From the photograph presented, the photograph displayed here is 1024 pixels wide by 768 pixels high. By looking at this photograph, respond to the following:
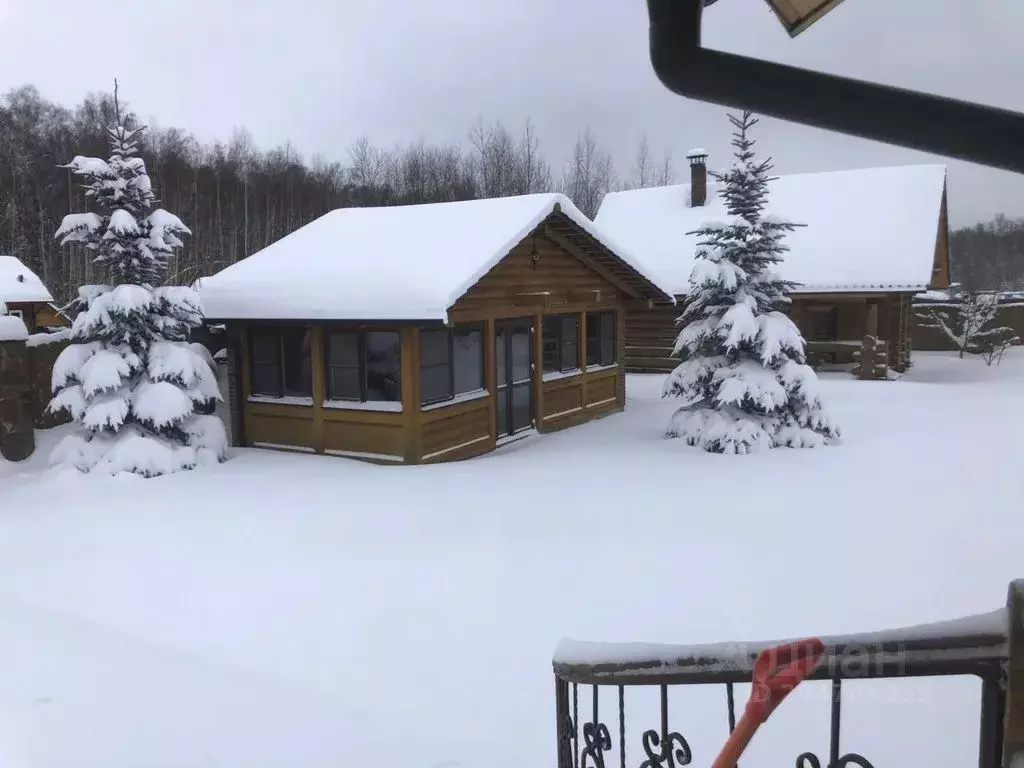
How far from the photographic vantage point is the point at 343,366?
12000 mm

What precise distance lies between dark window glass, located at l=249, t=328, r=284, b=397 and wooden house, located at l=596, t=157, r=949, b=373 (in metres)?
10.8

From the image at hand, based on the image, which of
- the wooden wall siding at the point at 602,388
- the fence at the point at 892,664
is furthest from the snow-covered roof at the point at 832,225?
the fence at the point at 892,664

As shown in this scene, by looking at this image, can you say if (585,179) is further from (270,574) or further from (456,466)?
(270,574)

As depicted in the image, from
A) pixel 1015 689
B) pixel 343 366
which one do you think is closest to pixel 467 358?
pixel 343 366

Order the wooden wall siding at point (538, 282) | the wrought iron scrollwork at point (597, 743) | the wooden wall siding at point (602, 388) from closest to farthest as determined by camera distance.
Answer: the wrought iron scrollwork at point (597, 743), the wooden wall siding at point (538, 282), the wooden wall siding at point (602, 388)

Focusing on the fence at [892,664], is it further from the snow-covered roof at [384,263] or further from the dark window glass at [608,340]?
the dark window glass at [608,340]

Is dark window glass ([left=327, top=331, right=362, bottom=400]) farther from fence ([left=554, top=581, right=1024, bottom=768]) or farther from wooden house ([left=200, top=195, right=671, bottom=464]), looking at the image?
fence ([left=554, top=581, right=1024, bottom=768])

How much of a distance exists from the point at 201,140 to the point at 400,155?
14.9 meters

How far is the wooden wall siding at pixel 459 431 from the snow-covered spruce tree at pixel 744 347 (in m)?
3.20

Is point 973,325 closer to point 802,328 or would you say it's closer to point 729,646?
point 802,328

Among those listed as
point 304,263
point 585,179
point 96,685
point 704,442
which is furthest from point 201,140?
point 96,685

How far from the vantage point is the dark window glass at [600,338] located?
16.5 m

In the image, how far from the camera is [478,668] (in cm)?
539

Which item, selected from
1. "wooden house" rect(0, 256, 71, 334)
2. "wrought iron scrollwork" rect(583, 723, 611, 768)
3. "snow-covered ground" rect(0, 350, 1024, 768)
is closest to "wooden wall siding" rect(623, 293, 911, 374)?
"snow-covered ground" rect(0, 350, 1024, 768)
